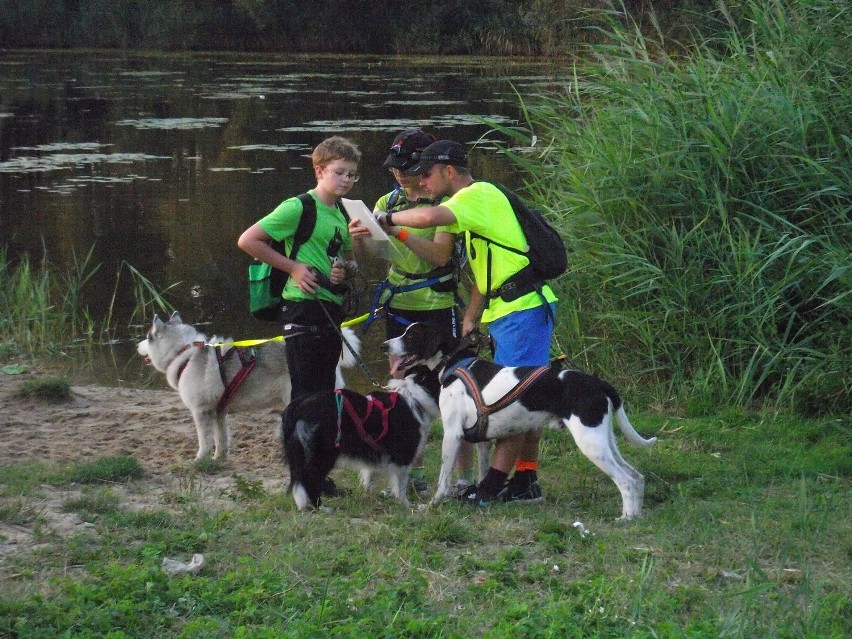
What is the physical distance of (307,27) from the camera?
4669 centimetres

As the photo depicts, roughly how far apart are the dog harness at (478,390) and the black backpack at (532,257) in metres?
0.41

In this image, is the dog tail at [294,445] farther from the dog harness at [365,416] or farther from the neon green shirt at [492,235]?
the neon green shirt at [492,235]

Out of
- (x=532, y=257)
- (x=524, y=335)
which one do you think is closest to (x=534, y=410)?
(x=524, y=335)

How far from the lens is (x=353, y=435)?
5.70 metres

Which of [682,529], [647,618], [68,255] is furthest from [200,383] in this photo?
[68,255]

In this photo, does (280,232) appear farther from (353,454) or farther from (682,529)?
(682,529)

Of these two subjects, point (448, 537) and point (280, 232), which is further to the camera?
point (280, 232)

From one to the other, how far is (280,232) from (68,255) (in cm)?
818

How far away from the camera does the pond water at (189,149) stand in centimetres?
1280

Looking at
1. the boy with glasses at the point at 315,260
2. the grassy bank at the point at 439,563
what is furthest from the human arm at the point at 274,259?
the grassy bank at the point at 439,563

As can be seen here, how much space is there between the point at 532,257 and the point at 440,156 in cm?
71

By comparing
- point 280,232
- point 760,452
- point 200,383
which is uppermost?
point 280,232

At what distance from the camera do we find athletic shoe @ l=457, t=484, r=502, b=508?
5.79 metres

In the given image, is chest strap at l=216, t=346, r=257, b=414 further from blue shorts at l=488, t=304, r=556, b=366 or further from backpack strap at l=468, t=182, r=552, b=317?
backpack strap at l=468, t=182, r=552, b=317
